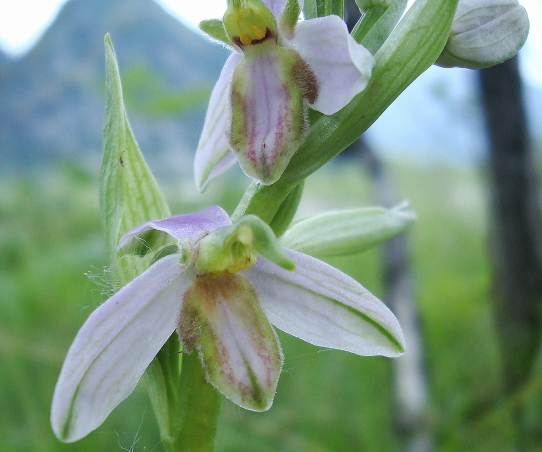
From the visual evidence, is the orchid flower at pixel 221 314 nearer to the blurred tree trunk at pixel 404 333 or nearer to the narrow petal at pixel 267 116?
the narrow petal at pixel 267 116

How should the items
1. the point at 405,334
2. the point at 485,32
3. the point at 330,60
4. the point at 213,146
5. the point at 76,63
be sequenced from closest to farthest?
the point at 330,60 < the point at 485,32 < the point at 213,146 < the point at 405,334 < the point at 76,63

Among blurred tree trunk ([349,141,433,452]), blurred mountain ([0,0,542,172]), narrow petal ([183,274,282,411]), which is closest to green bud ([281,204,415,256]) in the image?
narrow petal ([183,274,282,411])

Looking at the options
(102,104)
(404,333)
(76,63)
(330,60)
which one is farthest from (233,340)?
(76,63)

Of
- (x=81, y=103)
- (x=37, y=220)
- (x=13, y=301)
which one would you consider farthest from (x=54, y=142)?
(x=13, y=301)

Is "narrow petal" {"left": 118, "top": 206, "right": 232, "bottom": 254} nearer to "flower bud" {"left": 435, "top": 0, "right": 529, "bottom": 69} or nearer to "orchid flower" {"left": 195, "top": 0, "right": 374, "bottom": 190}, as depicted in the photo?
"orchid flower" {"left": 195, "top": 0, "right": 374, "bottom": 190}

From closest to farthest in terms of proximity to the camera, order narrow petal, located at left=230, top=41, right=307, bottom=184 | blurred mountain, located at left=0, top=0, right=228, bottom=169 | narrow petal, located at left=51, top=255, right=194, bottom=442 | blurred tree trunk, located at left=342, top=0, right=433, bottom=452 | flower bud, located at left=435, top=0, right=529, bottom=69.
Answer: narrow petal, located at left=51, top=255, right=194, bottom=442 → narrow petal, located at left=230, top=41, right=307, bottom=184 → flower bud, located at left=435, top=0, right=529, bottom=69 → blurred tree trunk, located at left=342, top=0, right=433, bottom=452 → blurred mountain, located at left=0, top=0, right=228, bottom=169

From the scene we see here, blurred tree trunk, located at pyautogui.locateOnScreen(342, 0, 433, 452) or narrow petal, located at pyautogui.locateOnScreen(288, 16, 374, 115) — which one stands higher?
narrow petal, located at pyautogui.locateOnScreen(288, 16, 374, 115)

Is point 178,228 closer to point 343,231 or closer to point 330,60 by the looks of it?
point 330,60

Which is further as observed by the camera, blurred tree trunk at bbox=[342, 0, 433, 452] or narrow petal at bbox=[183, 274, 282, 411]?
blurred tree trunk at bbox=[342, 0, 433, 452]
